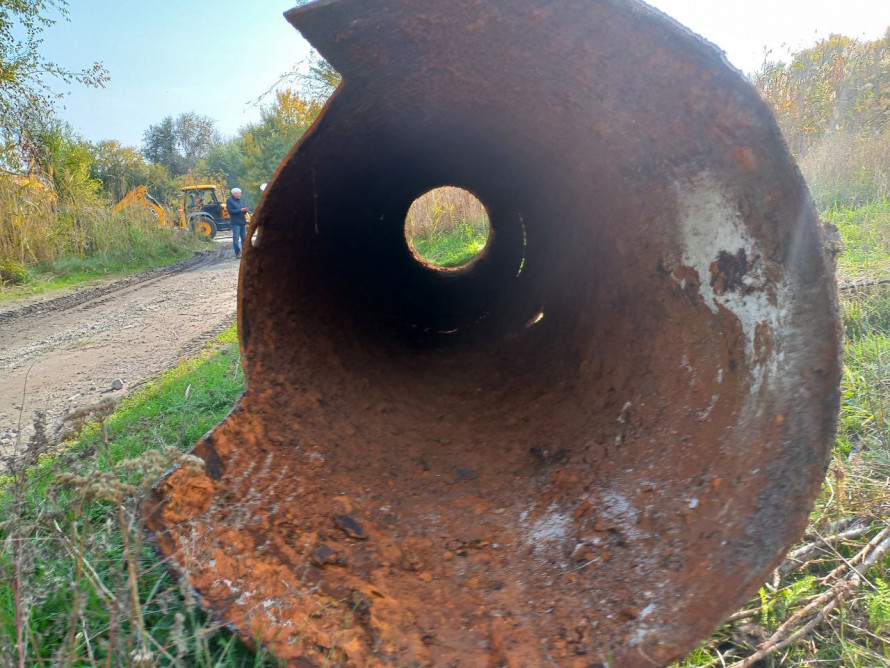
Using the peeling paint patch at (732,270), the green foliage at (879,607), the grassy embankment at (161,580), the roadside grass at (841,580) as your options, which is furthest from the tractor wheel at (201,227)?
the green foliage at (879,607)

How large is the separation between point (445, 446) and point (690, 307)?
0.89 metres

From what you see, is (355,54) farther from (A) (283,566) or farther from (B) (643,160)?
(A) (283,566)

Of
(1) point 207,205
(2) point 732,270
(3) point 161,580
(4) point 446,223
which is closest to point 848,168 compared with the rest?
(4) point 446,223

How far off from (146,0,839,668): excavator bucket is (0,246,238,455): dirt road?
1192 mm

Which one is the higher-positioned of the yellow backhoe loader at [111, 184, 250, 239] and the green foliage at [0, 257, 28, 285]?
the yellow backhoe loader at [111, 184, 250, 239]

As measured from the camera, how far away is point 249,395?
1638mm

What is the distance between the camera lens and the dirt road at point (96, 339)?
3.91 m

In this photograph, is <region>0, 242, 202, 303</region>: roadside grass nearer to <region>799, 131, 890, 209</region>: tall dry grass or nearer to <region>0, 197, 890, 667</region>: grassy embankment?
<region>0, 197, 890, 667</region>: grassy embankment

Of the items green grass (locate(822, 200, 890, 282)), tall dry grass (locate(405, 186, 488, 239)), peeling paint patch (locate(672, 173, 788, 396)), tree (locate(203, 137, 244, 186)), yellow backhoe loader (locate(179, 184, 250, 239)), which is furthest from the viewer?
tree (locate(203, 137, 244, 186))

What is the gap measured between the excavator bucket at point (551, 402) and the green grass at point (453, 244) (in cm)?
478

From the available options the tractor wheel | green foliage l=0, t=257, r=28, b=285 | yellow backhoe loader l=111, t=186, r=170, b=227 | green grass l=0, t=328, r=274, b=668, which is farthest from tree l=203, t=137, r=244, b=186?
green grass l=0, t=328, r=274, b=668

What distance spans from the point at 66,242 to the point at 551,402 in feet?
36.2

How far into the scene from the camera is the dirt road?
3.91 meters

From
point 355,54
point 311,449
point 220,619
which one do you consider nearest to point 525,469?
point 311,449
